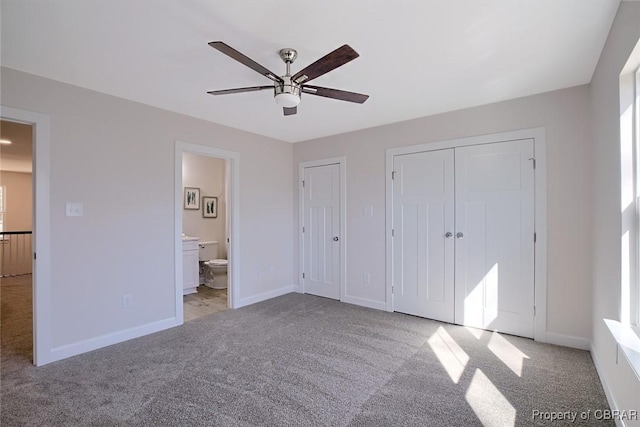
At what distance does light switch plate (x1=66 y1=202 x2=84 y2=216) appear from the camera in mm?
2721

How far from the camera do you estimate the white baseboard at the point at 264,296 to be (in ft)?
13.7

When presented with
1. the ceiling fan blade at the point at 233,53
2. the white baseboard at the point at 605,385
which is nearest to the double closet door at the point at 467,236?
the white baseboard at the point at 605,385

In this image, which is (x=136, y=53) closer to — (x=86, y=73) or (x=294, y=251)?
(x=86, y=73)

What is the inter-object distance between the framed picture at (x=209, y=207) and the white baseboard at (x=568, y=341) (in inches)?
213

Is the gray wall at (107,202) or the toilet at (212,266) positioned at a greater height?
the gray wall at (107,202)

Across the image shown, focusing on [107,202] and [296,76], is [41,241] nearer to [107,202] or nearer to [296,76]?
[107,202]

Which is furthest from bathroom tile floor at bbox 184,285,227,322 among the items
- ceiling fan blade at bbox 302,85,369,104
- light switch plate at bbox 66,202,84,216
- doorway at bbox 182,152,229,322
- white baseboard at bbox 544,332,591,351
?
white baseboard at bbox 544,332,591,351

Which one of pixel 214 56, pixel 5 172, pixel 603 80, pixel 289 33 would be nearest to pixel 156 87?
pixel 214 56

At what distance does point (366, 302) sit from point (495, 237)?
184 cm

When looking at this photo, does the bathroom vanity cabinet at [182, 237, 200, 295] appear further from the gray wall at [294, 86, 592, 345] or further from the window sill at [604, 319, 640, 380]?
the window sill at [604, 319, 640, 380]

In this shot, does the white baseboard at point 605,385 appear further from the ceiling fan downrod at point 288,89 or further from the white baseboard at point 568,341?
the ceiling fan downrod at point 288,89

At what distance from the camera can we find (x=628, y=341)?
1.61m

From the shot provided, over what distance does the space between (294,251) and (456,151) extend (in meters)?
2.86

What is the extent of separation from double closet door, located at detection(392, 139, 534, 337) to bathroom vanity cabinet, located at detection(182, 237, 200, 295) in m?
3.22
